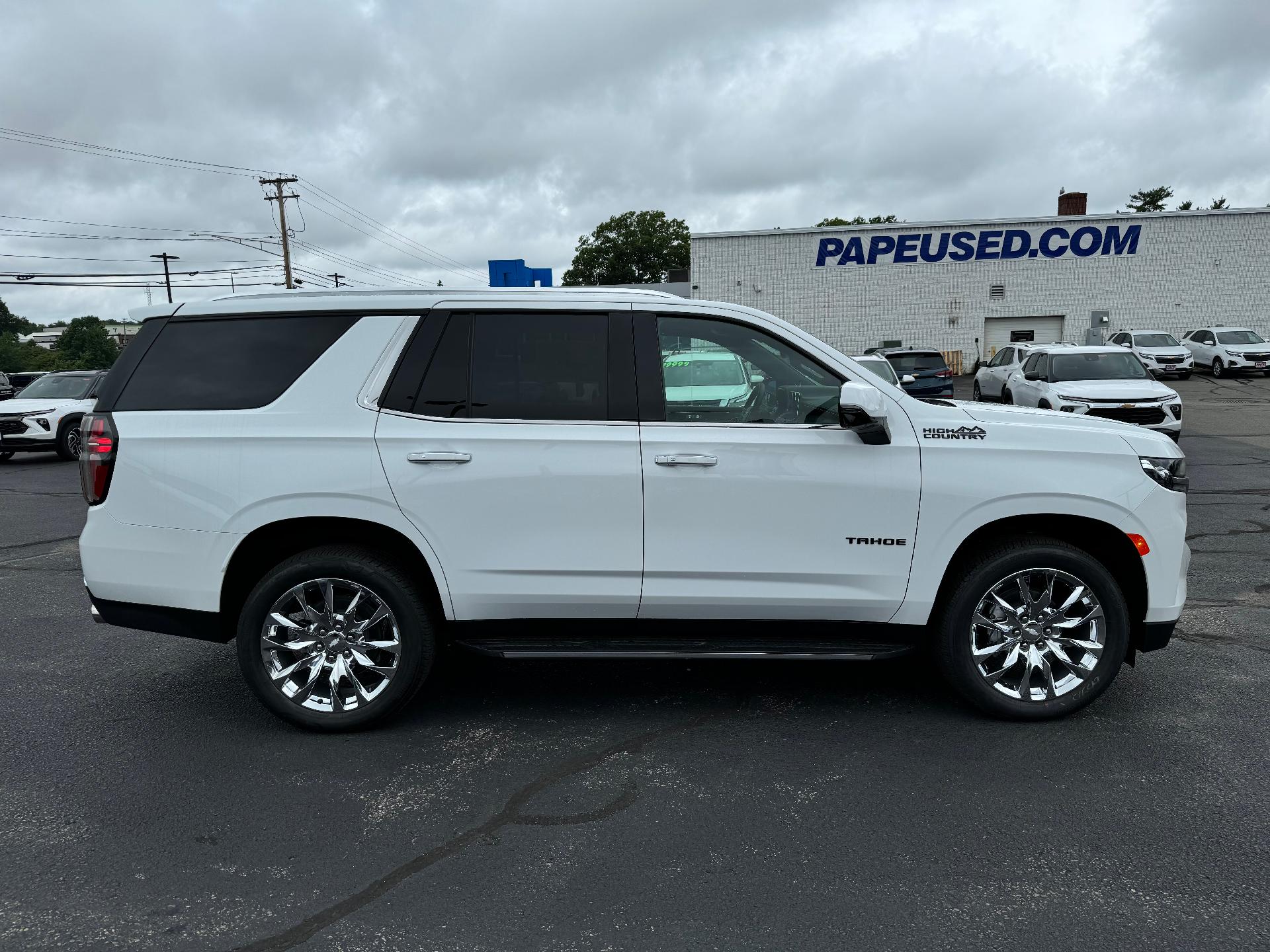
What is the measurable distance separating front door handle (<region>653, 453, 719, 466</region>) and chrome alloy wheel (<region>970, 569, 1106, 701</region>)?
1331mm

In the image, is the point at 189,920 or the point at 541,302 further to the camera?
the point at 541,302

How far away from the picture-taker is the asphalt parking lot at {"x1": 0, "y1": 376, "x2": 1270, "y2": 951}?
8.90 ft

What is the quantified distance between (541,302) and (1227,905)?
3.31 m

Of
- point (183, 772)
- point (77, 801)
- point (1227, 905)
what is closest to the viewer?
point (1227, 905)

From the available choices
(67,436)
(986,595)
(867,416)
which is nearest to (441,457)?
(867,416)

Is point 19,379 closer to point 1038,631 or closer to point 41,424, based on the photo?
point 41,424

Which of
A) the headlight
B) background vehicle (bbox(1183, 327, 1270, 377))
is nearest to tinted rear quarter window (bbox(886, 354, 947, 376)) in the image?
background vehicle (bbox(1183, 327, 1270, 377))

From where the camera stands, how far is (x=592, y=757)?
150 inches

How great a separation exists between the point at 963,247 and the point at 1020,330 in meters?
4.09

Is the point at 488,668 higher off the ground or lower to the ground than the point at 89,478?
lower

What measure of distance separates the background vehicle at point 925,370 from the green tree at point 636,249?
54458 millimetres

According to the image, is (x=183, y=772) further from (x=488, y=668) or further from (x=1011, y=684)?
(x=1011, y=684)

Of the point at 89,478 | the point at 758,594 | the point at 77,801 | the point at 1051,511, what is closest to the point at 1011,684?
the point at 1051,511

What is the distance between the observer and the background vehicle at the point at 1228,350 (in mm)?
30422
